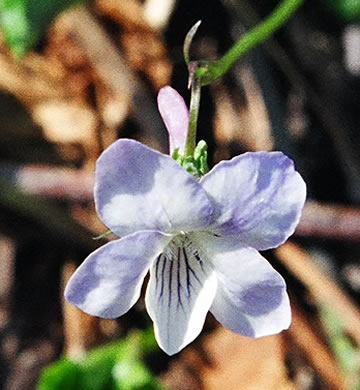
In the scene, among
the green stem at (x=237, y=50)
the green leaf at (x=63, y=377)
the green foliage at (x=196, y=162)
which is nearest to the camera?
the green foliage at (x=196, y=162)

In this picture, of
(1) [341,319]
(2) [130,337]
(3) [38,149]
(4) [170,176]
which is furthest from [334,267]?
(4) [170,176]

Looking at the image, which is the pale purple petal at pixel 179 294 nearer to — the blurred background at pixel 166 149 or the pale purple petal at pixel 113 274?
the pale purple petal at pixel 113 274

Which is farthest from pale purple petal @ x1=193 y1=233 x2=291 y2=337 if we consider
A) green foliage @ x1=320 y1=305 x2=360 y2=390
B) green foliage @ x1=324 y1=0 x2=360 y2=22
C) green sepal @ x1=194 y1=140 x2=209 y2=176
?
green foliage @ x1=324 y1=0 x2=360 y2=22

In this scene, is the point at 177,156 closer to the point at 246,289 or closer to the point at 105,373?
the point at 246,289

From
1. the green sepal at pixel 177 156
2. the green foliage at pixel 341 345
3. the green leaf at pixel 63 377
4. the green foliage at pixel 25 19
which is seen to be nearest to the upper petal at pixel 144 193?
the green sepal at pixel 177 156

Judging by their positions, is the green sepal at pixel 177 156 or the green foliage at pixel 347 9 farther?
the green foliage at pixel 347 9

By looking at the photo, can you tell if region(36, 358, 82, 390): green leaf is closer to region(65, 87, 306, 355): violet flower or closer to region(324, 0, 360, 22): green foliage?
region(65, 87, 306, 355): violet flower

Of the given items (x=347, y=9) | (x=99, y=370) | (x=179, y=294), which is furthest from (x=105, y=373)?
(x=347, y=9)
